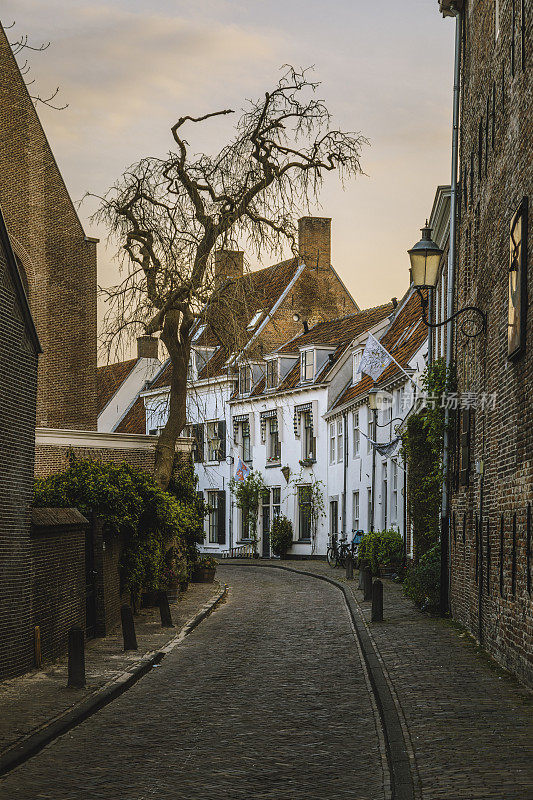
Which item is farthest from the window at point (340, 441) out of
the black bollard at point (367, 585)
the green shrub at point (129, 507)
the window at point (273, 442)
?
the green shrub at point (129, 507)

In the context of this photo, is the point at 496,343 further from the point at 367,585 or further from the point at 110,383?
the point at 110,383

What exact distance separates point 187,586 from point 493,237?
50.4 ft

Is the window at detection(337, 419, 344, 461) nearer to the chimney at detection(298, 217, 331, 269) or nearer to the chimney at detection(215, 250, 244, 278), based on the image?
the chimney at detection(298, 217, 331, 269)

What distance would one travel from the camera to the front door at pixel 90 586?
53.5 ft

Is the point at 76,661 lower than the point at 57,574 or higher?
lower

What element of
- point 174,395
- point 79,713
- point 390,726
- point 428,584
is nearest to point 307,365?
point 174,395

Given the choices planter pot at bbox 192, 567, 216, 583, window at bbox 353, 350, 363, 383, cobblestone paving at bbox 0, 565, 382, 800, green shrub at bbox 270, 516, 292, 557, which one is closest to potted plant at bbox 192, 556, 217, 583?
planter pot at bbox 192, 567, 216, 583

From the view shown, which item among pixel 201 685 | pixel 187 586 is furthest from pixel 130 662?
pixel 187 586

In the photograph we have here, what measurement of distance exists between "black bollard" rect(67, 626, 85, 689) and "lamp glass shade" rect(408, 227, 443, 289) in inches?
283

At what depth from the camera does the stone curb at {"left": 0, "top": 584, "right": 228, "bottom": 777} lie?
26.8 ft

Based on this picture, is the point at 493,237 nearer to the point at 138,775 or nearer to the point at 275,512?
the point at 138,775

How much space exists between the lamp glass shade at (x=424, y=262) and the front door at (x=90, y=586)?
6.43 meters

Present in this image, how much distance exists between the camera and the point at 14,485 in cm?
1277

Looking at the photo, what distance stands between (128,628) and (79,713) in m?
4.96
